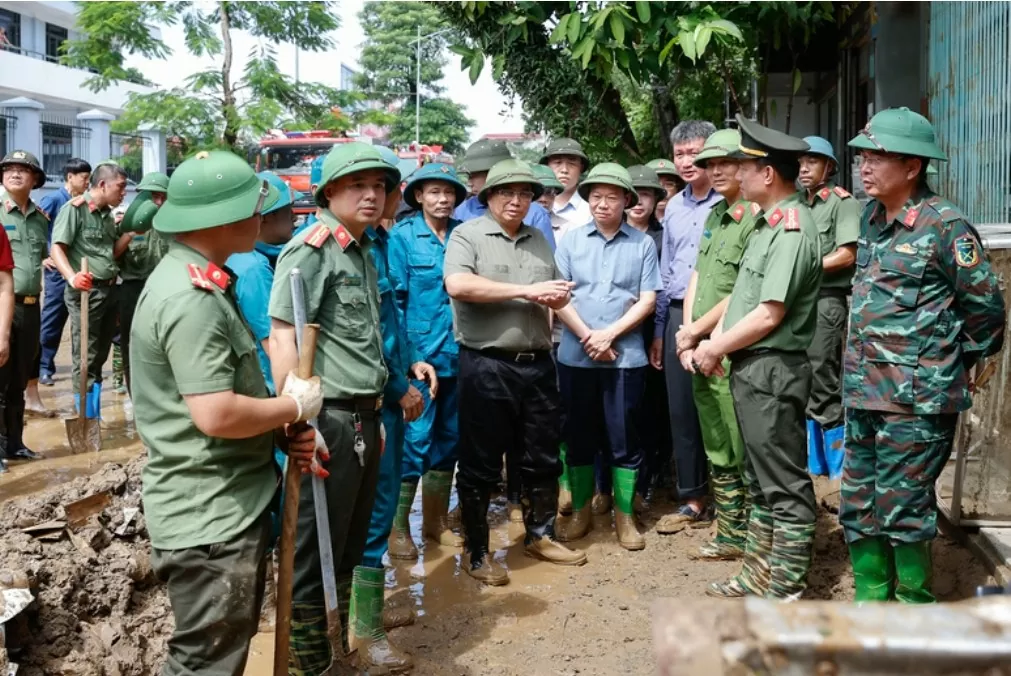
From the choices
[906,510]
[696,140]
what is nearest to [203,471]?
[906,510]

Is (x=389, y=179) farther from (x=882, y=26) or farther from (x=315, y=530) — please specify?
(x=882, y=26)

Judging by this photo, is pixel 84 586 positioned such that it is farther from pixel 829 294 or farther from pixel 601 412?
pixel 829 294

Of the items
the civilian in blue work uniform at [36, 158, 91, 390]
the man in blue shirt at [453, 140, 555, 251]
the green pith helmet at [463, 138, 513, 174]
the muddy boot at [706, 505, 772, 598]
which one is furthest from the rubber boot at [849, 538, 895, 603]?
the civilian in blue work uniform at [36, 158, 91, 390]

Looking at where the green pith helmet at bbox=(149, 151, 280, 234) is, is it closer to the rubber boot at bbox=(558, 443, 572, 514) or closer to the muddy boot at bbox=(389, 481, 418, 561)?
the muddy boot at bbox=(389, 481, 418, 561)

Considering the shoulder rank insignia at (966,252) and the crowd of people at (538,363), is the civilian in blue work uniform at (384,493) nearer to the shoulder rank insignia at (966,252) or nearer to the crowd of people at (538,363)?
the crowd of people at (538,363)

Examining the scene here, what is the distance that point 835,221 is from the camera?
19.5 feet

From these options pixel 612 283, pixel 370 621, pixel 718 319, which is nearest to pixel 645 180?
pixel 612 283

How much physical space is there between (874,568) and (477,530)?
79.9 inches

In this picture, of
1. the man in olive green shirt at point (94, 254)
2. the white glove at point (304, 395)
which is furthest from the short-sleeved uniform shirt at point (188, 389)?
the man in olive green shirt at point (94, 254)

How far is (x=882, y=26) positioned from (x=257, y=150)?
1384 centimetres

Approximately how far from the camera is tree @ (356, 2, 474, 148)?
167ft

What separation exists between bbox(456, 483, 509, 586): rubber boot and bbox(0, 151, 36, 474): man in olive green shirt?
3891 millimetres

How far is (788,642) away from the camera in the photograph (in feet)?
4.19

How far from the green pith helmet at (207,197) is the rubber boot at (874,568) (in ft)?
9.48
